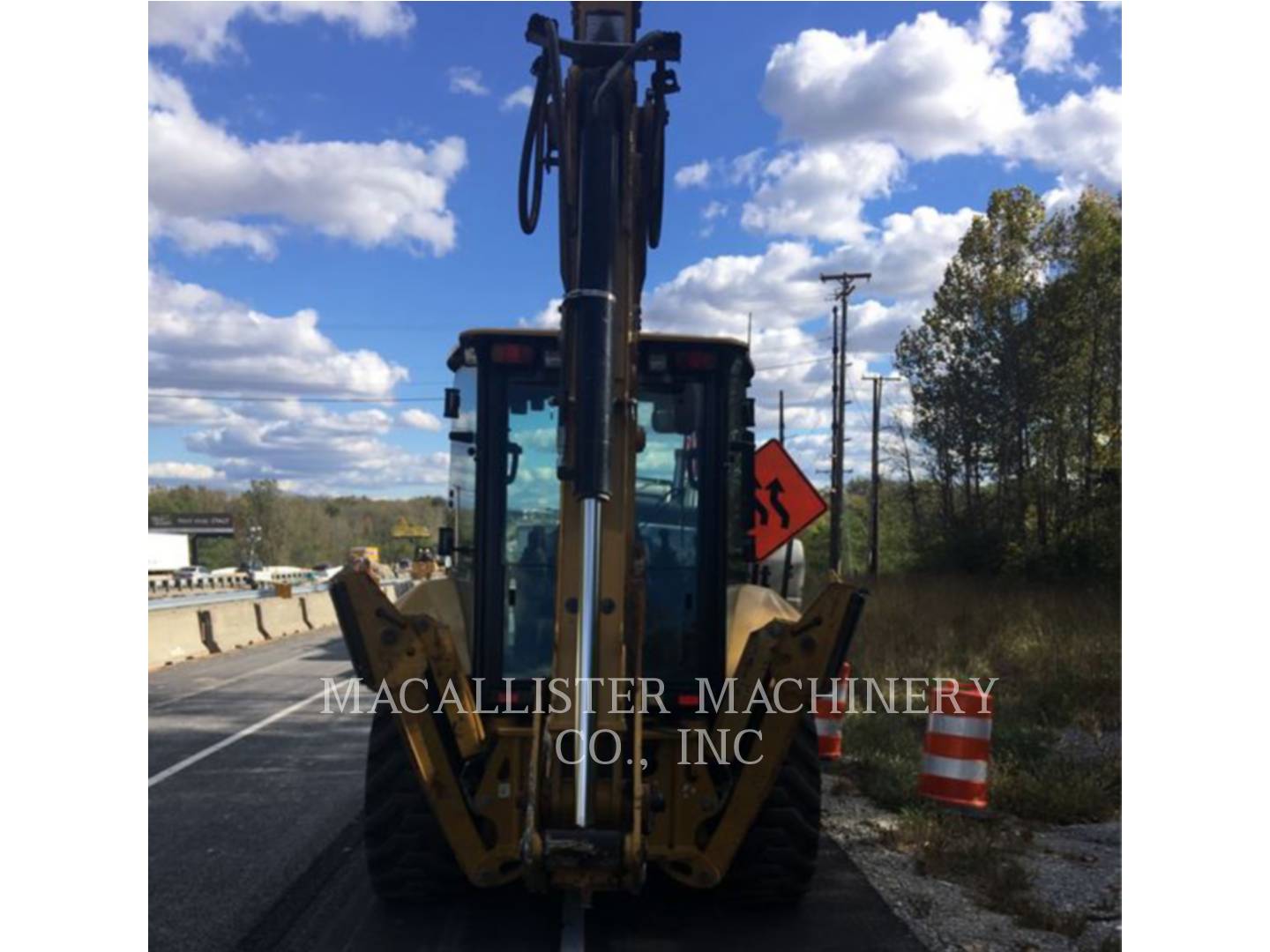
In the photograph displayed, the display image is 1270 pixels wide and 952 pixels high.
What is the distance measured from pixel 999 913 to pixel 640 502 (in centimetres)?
281

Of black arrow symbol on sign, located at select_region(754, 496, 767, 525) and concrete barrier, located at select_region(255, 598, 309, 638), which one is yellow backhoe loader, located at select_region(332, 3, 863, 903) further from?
concrete barrier, located at select_region(255, 598, 309, 638)

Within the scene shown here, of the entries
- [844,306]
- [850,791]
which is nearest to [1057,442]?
[844,306]

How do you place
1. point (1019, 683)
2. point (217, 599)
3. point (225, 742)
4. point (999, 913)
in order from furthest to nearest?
1. point (217, 599)
2. point (1019, 683)
3. point (225, 742)
4. point (999, 913)

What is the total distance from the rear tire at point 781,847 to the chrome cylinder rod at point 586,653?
1263mm

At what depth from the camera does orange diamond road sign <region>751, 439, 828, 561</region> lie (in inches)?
419

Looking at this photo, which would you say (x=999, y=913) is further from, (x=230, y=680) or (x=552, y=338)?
(x=230, y=680)

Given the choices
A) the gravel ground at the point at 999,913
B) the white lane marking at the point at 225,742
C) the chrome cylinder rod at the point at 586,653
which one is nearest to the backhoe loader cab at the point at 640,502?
the chrome cylinder rod at the point at 586,653

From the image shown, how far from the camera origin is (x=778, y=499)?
10734 mm

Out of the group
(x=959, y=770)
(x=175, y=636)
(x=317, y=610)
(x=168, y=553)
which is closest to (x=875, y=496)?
(x=317, y=610)

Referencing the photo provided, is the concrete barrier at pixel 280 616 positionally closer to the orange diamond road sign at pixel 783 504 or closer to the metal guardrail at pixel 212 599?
the metal guardrail at pixel 212 599

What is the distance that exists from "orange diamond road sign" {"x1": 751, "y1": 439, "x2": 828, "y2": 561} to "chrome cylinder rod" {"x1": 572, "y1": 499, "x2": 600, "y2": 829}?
20.1 feet

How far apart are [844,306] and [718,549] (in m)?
32.8

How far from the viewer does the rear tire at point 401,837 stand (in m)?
5.56

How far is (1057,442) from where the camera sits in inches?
1278
